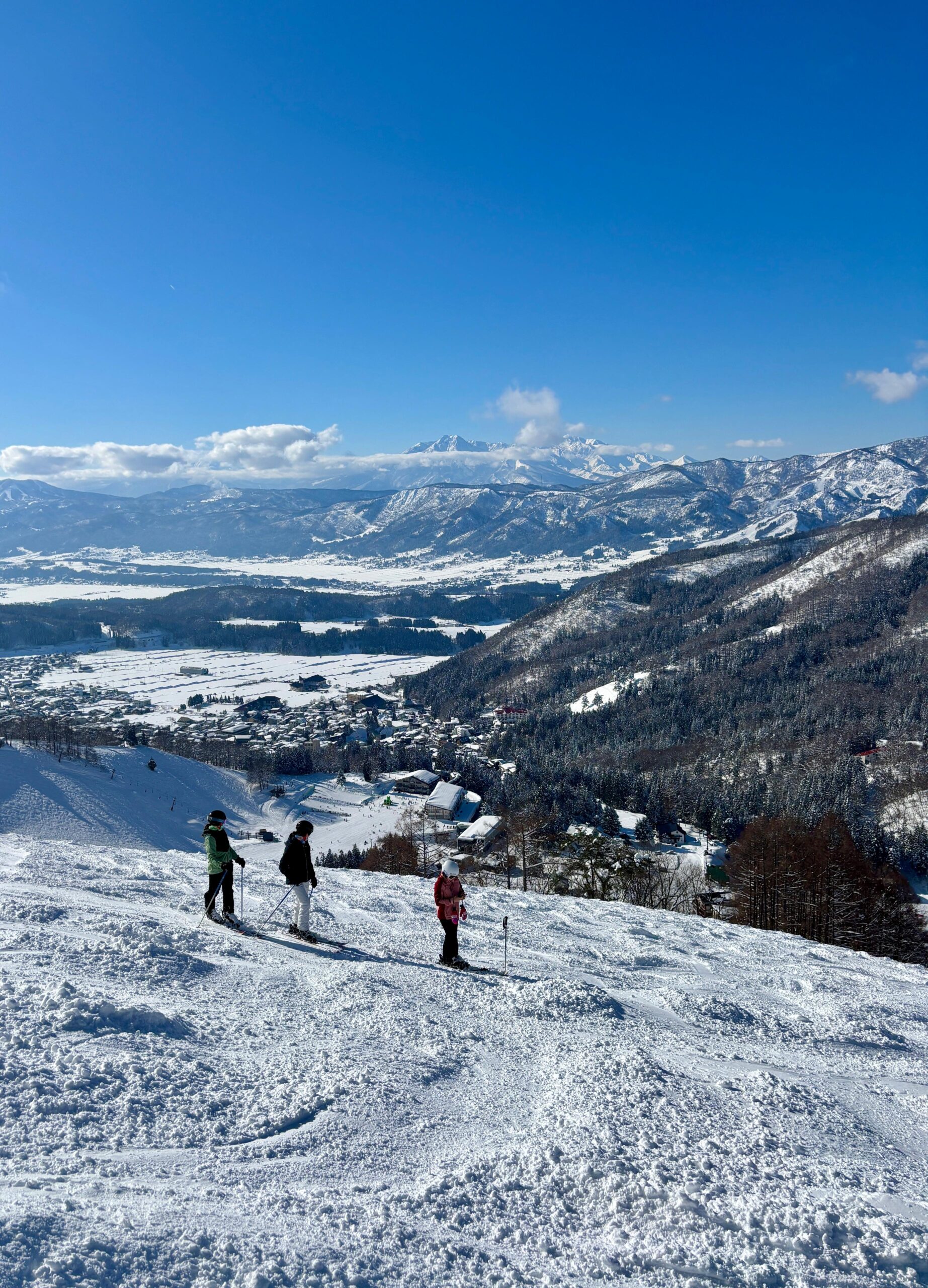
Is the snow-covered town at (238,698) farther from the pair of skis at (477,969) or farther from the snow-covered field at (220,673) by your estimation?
the pair of skis at (477,969)

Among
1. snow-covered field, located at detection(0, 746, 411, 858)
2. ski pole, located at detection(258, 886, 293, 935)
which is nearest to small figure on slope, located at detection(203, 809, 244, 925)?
ski pole, located at detection(258, 886, 293, 935)

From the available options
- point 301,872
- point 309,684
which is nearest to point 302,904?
point 301,872

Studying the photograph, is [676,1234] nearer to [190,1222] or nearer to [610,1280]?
[610,1280]

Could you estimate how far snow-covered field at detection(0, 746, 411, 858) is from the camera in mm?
38188

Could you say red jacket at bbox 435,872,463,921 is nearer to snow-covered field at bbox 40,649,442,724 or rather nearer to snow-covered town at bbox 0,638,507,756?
snow-covered town at bbox 0,638,507,756

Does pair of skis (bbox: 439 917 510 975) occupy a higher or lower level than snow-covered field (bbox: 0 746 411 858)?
higher

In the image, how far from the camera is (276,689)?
5128 inches

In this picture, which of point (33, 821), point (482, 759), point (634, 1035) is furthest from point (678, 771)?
point (634, 1035)


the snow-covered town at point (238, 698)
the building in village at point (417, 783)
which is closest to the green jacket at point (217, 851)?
the building in village at point (417, 783)

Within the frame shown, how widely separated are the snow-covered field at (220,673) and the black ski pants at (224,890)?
9752cm

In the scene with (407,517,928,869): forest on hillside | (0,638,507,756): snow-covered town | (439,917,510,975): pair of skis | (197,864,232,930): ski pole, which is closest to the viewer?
(439,917,510,975): pair of skis

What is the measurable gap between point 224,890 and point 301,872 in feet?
4.68

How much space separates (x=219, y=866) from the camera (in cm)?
1023

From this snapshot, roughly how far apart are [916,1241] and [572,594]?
618 feet
